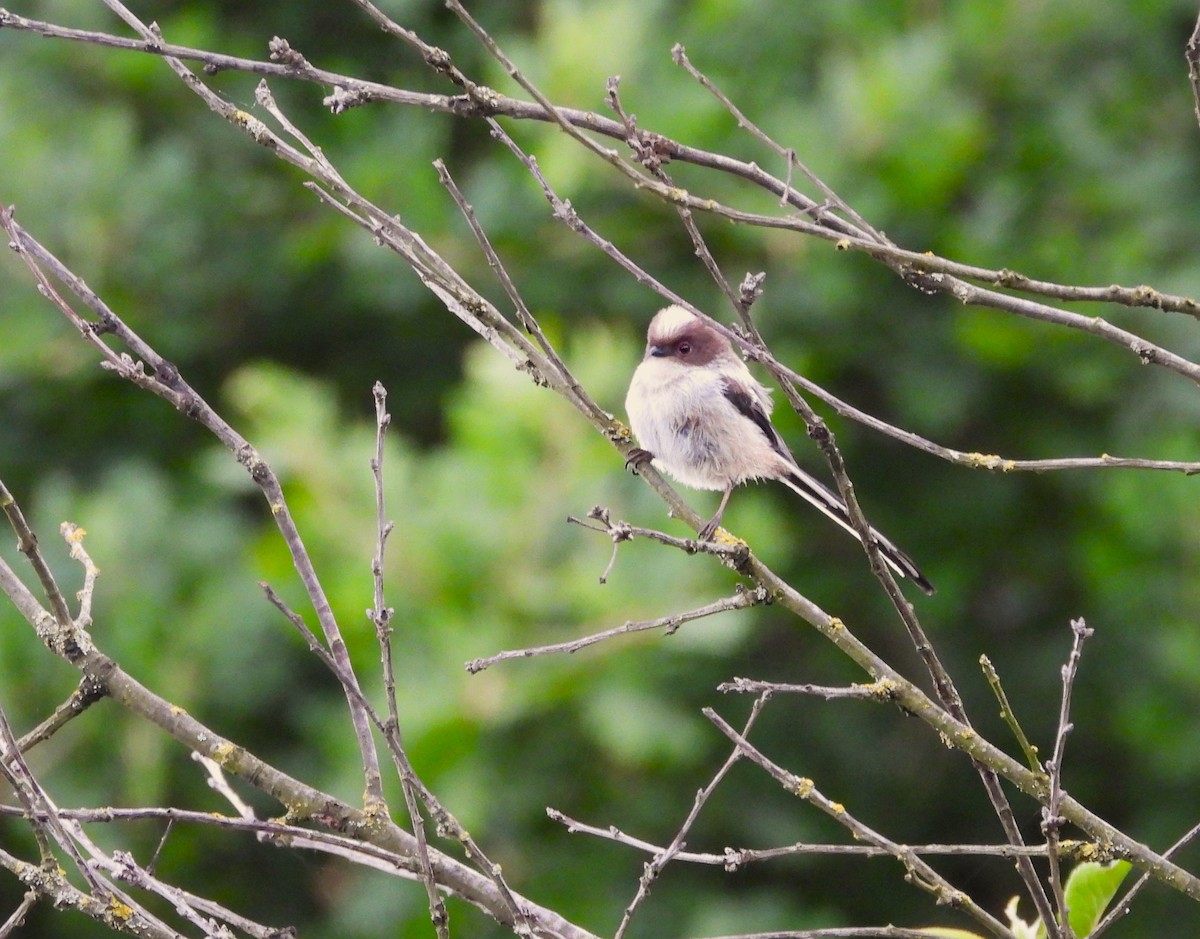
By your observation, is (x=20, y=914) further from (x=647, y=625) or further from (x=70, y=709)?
(x=647, y=625)

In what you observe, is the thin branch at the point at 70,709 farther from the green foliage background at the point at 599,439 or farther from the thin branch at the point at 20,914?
the green foliage background at the point at 599,439

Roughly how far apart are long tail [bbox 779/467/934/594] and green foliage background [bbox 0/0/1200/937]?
1.53 meters

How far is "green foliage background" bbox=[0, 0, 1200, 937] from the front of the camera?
5.10 meters

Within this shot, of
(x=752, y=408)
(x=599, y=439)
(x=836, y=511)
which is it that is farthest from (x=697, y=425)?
(x=599, y=439)

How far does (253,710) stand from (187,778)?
14.4 inches

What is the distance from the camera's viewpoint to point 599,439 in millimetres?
5027

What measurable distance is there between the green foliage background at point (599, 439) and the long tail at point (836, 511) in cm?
153

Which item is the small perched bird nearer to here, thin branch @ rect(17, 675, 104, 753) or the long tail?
the long tail

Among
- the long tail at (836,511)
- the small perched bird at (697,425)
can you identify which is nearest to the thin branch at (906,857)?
the long tail at (836,511)

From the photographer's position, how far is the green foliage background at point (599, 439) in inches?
201

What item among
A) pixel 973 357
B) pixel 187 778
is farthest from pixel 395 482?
pixel 973 357

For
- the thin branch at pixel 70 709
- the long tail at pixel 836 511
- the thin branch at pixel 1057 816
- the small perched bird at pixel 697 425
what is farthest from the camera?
the small perched bird at pixel 697 425

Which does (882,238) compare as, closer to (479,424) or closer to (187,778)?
(479,424)

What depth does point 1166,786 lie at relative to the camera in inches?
250
